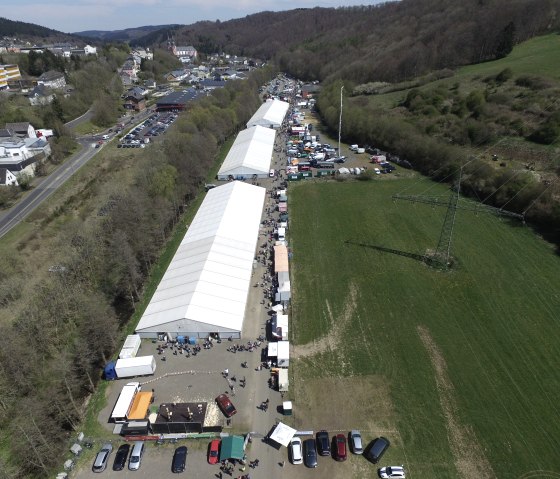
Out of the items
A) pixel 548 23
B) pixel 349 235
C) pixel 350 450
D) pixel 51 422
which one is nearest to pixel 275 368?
pixel 350 450

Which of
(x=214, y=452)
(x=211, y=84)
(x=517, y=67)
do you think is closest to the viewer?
(x=214, y=452)

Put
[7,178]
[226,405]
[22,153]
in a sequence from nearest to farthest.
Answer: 1. [226,405]
2. [7,178]
3. [22,153]

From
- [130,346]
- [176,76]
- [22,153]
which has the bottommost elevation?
[130,346]

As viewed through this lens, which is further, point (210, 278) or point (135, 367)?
point (210, 278)

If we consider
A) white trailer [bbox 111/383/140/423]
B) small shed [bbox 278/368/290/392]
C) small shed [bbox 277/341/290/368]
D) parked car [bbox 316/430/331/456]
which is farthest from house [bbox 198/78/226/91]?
parked car [bbox 316/430/331/456]

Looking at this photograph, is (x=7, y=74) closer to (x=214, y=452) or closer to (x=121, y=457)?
(x=121, y=457)

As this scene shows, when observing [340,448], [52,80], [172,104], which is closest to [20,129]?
[172,104]

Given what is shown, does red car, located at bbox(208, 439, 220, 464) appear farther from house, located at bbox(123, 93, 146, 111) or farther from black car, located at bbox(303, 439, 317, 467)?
house, located at bbox(123, 93, 146, 111)

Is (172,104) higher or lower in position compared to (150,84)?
lower
